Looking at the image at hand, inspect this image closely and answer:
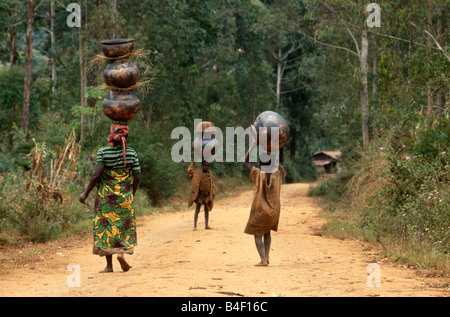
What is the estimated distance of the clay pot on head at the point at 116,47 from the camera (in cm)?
→ 871

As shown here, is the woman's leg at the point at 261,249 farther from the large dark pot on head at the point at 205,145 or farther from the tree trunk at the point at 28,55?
the tree trunk at the point at 28,55

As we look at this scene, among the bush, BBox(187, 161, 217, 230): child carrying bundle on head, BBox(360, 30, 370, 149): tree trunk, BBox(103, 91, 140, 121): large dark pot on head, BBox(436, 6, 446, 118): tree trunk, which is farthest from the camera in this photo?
BBox(360, 30, 370, 149): tree trunk

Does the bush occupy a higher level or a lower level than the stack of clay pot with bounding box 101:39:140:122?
lower

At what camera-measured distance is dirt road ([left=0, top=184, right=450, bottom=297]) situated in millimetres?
6699

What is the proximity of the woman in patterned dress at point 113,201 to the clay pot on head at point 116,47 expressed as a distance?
1.05 metres

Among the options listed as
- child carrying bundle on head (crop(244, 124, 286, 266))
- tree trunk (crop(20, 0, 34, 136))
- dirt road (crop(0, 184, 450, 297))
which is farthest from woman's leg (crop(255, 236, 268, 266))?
tree trunk (crop(20, 0, 34, 136))

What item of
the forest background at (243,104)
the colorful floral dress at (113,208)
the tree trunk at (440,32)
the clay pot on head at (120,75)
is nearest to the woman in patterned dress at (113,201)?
the colorful floral dress at (113,208)

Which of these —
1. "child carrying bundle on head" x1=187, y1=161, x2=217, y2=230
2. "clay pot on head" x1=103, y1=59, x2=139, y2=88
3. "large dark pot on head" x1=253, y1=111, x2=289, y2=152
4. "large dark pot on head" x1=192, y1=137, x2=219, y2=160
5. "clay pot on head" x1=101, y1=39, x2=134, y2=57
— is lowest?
"child carrying bundle on head" x1=187, y1=161, x2=217, y2=230

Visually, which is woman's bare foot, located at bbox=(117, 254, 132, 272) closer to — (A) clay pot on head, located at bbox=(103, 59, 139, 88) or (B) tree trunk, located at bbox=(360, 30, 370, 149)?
(A) clay pot on head, located at bbox=(103, 59, 139, 88)

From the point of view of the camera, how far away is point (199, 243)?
39.8 feet

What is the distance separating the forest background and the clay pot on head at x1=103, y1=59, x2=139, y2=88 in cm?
364

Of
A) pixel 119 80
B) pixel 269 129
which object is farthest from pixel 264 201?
pixel 119 80
